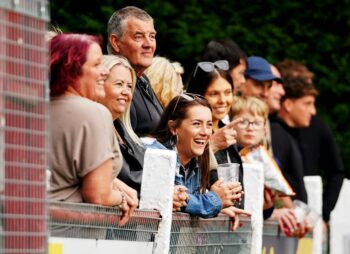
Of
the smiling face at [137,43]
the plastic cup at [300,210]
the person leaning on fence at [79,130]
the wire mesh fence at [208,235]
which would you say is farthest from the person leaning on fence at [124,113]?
the plastic cup at [300,210]

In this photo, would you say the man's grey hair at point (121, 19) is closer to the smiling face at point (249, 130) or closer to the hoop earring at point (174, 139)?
the hoop earring at point (174, 139)

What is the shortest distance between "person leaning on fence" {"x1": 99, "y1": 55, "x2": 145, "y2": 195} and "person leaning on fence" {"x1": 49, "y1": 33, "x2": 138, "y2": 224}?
1059 millimetres

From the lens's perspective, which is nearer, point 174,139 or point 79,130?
point 79,130

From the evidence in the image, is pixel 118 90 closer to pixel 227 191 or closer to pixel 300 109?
pixel 227 191

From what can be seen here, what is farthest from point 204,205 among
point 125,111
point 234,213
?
point 234,213

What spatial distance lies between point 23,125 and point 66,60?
1.29 metres

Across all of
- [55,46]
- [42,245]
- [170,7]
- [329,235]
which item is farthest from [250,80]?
[42,245]

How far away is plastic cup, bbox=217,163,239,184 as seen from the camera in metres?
9.15

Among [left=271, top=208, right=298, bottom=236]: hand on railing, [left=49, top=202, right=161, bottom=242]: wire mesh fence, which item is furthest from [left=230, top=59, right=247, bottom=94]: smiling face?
[left=49, top=202, right=161, bottom=242]: wire mesh fence

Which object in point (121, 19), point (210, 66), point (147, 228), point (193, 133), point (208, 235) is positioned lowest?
point (208, 235)

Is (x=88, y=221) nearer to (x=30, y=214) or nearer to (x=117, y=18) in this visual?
(x=30, y=214)

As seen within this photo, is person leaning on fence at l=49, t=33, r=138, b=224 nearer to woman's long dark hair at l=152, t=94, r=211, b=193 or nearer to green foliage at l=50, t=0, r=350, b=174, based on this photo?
woman's long dark hair at l=152, t=94, r=211, b=193

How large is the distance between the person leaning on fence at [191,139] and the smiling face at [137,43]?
37cm

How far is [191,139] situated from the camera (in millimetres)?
8867
